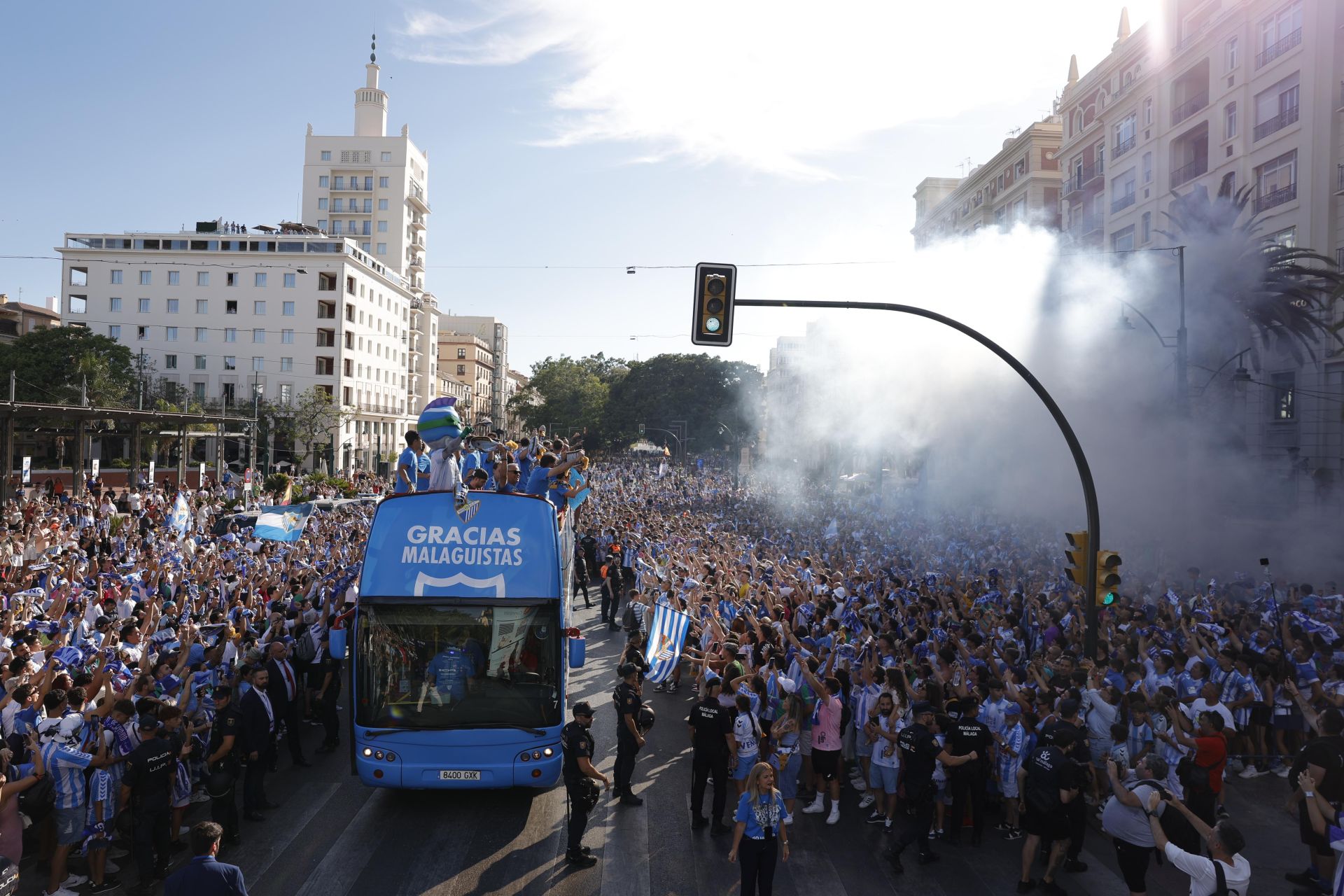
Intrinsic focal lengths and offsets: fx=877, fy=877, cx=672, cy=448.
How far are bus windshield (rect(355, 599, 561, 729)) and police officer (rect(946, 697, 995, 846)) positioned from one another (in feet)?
13.0

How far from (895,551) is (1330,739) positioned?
1603 centimetres

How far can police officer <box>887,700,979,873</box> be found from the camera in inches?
314

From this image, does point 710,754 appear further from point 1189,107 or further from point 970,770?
point 1189,107

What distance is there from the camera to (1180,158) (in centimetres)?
3622

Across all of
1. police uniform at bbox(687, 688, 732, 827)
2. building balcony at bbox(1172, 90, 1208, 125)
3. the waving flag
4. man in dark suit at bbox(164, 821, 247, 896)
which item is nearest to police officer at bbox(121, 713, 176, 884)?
man in dark suit at bbox(164, 821, 247, 896)

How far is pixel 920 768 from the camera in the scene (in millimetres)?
8102

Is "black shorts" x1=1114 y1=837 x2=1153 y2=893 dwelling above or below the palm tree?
below

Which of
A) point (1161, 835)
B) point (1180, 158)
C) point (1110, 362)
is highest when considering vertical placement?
point (1180, 158)

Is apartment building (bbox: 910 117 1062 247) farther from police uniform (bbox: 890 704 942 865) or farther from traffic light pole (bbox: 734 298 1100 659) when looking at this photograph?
police uniform (bbox: 890 704 942 865)

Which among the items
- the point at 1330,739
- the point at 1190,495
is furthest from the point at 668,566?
the point at 1190,495

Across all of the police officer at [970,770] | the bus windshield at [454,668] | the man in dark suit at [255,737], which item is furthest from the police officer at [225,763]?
the police officer at [970,770]

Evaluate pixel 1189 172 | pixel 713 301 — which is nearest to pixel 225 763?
pixel 713 301

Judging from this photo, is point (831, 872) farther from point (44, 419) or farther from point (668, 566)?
point (44, 419)

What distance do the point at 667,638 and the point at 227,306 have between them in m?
65.3
